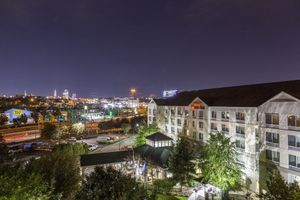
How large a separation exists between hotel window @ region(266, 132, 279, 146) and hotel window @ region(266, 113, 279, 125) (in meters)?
1.54

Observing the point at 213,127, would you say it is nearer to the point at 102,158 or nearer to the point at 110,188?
the point at 102,158

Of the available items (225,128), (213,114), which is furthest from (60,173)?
(213,114)

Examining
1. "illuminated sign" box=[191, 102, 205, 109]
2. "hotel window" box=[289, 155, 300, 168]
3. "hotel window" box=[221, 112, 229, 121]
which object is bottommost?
"hotel window" box=[289, 155, 300, 168]

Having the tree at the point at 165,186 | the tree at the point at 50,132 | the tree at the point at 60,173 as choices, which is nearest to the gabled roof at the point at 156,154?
the tree at the point at 165,186

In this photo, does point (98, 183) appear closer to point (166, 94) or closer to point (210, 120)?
point (210, 120)

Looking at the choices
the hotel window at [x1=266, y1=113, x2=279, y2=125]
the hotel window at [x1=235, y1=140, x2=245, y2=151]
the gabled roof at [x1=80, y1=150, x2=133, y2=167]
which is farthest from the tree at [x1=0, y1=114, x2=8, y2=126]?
the hotel window at [x1=266, y1=113, x2=279, y2=125]

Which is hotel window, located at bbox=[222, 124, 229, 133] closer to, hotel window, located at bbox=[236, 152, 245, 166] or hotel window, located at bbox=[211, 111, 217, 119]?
hotel window, located at bbox=[211, 111, 217, 119]

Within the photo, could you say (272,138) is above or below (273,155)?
above

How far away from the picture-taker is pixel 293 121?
1085 inches

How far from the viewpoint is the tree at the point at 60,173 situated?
74.6 feet

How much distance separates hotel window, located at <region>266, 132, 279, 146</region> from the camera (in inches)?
1149

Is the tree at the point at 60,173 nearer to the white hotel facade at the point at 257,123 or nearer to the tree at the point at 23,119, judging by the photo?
the white hotel facade at the point at 257,123

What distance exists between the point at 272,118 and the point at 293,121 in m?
2.75

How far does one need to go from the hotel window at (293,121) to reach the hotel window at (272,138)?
2287mm
